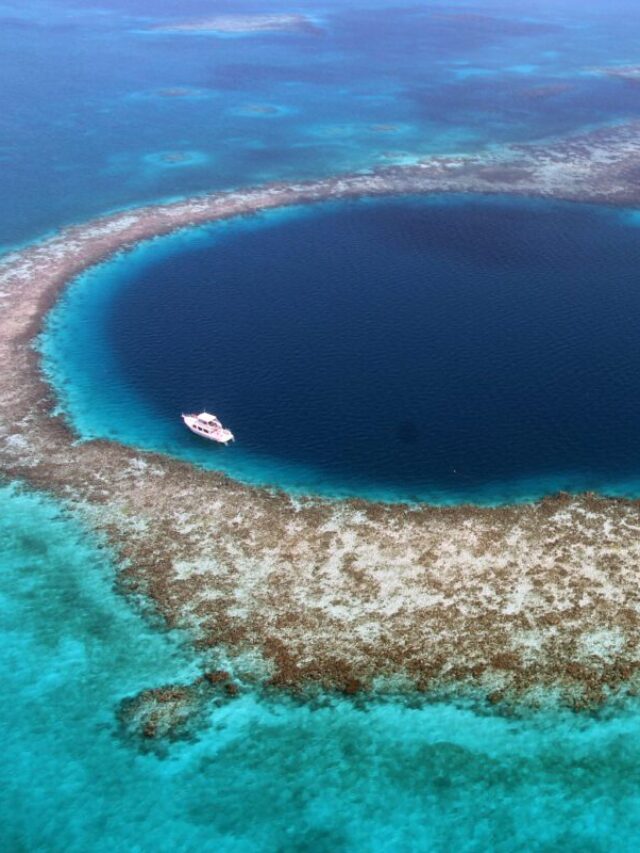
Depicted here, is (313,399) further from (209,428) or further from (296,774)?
(296,774)

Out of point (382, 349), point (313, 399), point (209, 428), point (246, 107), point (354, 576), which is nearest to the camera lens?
point (354, 576)

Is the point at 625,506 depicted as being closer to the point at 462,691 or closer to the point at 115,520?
the point at 462,691

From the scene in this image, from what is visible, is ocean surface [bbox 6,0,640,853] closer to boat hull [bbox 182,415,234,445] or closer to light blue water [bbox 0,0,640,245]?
light blue water [bbox 0,0,640,245]

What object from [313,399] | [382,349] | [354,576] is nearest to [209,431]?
[313,399]

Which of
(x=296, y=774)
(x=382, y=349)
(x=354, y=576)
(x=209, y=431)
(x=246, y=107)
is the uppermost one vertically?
(x=246, y=107)

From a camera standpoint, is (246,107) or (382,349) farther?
(246,107)

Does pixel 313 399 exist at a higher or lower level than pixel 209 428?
lower

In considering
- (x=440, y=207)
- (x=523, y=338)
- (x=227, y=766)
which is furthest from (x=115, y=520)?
(x=440, y=207)

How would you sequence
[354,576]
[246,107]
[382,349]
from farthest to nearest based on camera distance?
[246,107] → [382,349] → [354,576]
